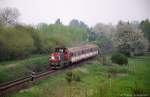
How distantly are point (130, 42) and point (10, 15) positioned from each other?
2771cm

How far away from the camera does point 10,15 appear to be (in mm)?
38688

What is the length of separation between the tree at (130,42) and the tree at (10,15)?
80.8 feet

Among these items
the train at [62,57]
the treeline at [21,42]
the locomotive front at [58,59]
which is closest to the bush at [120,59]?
the train at [62,57]

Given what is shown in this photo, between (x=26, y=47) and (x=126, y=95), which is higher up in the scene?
(x=26, y=47)

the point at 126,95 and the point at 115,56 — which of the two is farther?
the point at 115,56

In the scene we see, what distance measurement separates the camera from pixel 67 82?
2241 centimetres

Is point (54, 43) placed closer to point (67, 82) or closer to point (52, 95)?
point (67, 82)

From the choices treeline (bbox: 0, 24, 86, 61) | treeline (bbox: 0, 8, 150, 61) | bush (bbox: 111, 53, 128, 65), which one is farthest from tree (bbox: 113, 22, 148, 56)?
treeline (bbox: 0, 24, 86, 61)

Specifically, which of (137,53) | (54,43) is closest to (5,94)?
(54,43)

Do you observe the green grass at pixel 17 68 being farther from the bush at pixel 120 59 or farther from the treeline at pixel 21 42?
the bush at pixel 120 59

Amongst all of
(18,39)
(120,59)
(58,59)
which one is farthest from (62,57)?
(120,59)

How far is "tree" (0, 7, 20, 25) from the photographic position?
1470 inches

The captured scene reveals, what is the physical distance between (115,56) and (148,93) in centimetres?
2007

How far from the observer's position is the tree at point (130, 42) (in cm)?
5047
